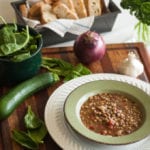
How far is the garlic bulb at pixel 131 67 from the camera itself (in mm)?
1094

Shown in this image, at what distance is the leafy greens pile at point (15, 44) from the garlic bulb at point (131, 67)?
10.2 inches

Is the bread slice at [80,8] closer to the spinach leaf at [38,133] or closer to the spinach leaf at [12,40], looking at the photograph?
the spinach leaf at [12,40]

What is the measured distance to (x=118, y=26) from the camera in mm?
1451

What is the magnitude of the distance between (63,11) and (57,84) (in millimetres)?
350

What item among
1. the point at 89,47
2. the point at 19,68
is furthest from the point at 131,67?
the point at 19,68

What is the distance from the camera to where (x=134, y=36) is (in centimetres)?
141

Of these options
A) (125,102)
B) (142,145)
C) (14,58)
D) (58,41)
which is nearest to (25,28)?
(14,58)

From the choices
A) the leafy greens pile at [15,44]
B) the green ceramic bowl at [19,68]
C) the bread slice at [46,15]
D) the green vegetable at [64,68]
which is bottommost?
the green vegetable at [64,68]

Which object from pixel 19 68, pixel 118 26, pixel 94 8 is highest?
pixel 19 68

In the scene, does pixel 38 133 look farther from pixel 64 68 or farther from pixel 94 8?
pixel 94 8

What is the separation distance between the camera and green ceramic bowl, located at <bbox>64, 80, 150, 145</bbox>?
835 mm

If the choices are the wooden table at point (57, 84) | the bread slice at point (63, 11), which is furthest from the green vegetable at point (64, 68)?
the bread slice at point (63, 11)

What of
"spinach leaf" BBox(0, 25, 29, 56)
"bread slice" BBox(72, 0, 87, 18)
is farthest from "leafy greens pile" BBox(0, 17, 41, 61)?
"bread slice" BBox(72, 0, 87, 18)

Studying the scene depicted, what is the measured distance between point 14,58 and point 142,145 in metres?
0.38
